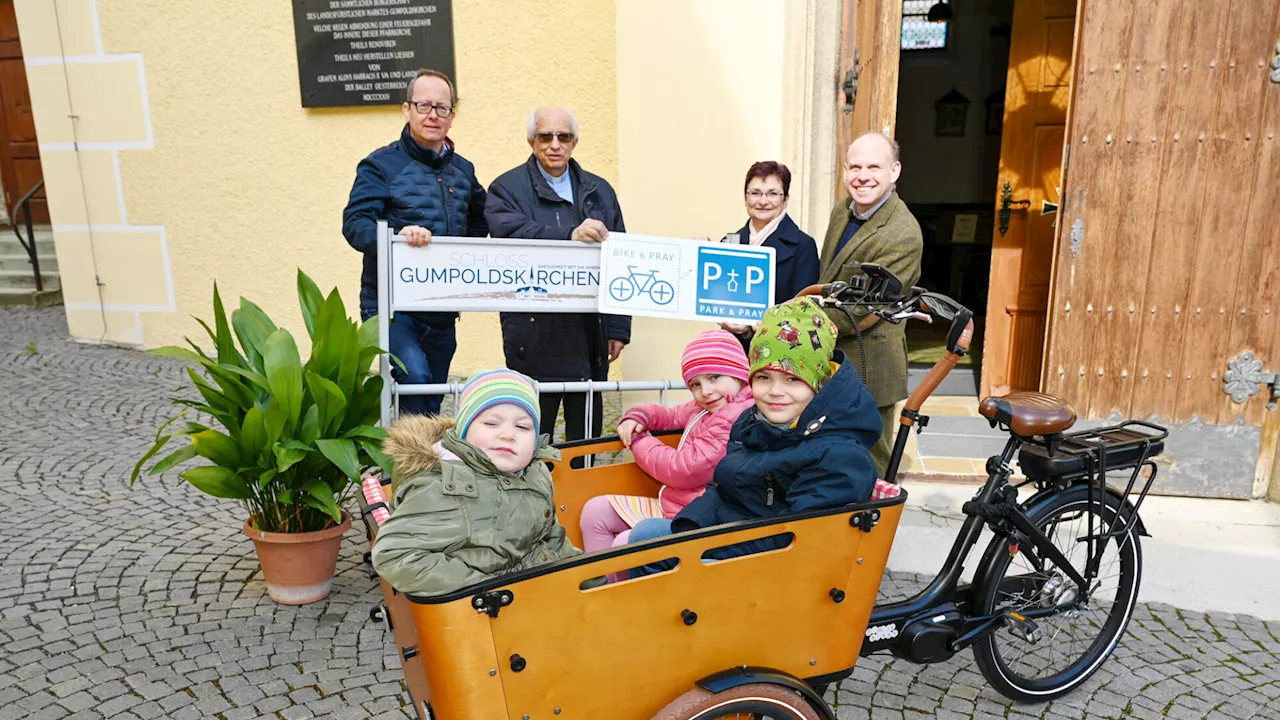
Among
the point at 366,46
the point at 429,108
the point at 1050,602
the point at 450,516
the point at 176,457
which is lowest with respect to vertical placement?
the point at 1050,602

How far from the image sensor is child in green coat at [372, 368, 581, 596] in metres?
1.78

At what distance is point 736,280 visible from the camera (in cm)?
344

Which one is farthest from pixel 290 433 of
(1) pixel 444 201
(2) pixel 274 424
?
(1) pixel 444 201

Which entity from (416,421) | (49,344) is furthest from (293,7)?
(416,421)

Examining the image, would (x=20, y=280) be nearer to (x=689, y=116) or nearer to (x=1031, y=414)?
(x=689, y=116)

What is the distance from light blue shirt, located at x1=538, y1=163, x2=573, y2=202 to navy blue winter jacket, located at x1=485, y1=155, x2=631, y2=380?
19 millimetres

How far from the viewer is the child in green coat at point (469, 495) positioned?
5.83 feet

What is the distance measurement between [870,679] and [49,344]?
7.64m

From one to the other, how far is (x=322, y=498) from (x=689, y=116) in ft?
9.97

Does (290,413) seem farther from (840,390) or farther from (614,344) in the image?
(840,390)

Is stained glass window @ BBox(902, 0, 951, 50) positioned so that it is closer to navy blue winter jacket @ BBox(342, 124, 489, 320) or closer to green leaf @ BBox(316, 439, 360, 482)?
navy blue winter jacket @ BBox(342, 124, 489, 320)

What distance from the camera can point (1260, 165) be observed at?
3.89m

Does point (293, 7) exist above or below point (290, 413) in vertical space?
above

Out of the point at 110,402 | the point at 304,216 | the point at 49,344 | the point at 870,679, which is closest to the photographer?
the point at 870,679
